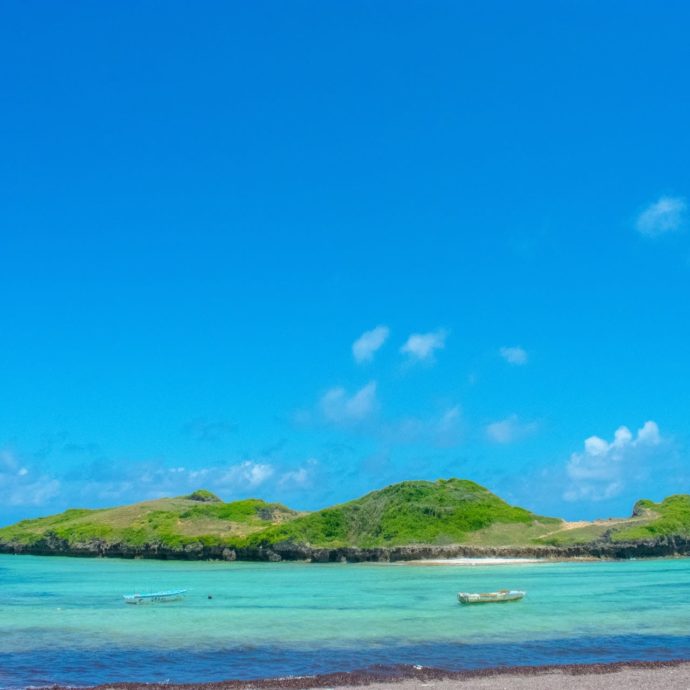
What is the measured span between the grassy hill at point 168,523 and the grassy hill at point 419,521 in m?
7.91

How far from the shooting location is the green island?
265 feet

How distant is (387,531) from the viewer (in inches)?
3420

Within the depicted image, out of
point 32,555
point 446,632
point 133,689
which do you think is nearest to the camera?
point 133,689

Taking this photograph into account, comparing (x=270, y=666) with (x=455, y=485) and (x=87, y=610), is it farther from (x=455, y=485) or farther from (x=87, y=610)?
(x=455, y=485)

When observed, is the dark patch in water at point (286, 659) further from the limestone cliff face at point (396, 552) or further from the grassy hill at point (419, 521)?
the grassy hill at point (419, 521)

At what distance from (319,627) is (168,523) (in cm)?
7387

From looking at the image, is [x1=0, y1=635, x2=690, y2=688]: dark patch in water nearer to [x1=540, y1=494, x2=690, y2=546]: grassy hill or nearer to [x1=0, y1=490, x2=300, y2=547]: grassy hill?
[x1=540, y1=494, x2=690, y2=546]: grassy hill

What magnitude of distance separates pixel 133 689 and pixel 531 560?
207 feet

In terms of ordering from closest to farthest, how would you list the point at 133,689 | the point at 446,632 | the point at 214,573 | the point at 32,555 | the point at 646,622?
the point at 133,689, the point at 446,632, the point at 646,622, the point at 214,573, the point at 32,555

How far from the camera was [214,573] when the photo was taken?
65.6 metres

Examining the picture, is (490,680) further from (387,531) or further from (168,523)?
(168,523)

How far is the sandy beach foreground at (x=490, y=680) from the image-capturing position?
63.4ft

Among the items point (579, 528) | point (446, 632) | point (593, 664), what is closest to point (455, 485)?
point (579, 528)

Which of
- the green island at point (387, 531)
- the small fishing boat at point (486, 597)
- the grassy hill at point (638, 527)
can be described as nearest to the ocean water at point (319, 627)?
the small fishing boat at point (486, 597)
